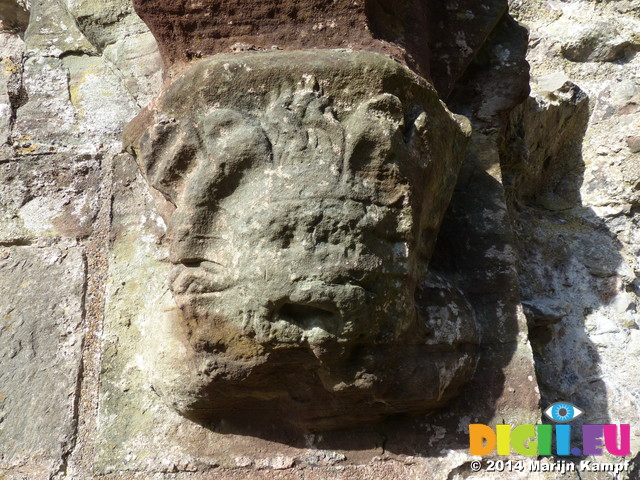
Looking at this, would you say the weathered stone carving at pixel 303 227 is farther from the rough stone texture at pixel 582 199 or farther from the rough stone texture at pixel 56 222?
the rough stone texture at pixel 582 199

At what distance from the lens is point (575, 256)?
1750mm

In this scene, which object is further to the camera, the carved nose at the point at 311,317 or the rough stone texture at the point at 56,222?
the rough stone texture at the point at 56,222

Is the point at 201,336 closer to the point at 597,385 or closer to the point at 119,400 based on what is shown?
the point at 119,400

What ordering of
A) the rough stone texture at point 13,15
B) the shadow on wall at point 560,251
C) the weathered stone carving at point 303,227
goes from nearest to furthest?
1. the weathered stone carving at point 303,227
2. the shadow on wall at point 560,251
3. the rough stone texture at point 13,15

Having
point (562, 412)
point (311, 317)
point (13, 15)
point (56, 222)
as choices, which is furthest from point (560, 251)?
point (13, 15)

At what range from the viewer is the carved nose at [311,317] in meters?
0.99

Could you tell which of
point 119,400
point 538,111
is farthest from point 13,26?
point 538,111

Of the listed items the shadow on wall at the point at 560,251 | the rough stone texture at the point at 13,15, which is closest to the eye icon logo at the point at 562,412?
the shadow on wall at the point at 560,251

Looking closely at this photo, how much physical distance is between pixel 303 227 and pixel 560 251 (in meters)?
1.05

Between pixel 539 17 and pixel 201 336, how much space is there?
1820mm

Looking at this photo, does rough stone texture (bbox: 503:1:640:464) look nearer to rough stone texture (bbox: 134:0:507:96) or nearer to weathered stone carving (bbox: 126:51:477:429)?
weathered stone carving (bbox: 126:51:477:429)

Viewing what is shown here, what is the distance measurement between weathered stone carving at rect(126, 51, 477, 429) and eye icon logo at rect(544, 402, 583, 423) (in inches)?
13.7

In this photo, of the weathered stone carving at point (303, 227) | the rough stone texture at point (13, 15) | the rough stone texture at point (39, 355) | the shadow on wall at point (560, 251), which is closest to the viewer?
the weathered stone carving at point (303, 227)

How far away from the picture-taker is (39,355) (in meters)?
1.40
